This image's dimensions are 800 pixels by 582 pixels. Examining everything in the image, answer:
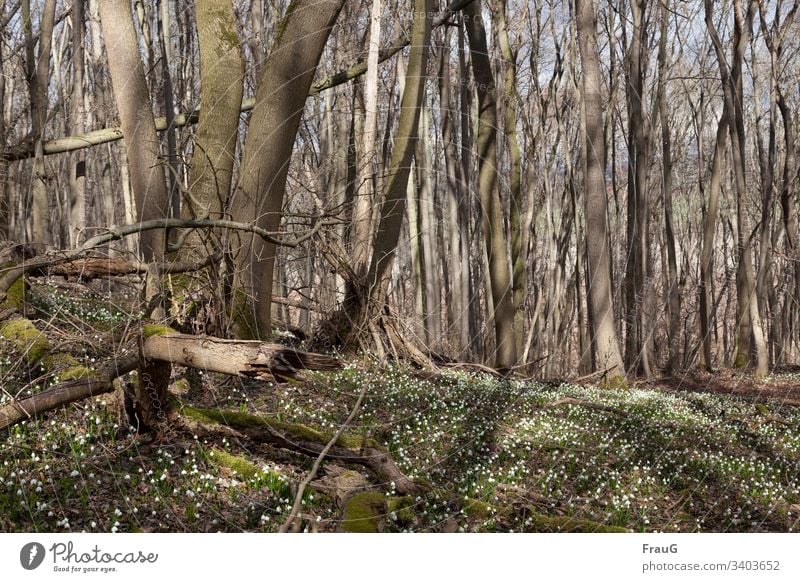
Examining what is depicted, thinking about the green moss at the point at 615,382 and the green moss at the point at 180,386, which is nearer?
the green moss at the point at 180,386

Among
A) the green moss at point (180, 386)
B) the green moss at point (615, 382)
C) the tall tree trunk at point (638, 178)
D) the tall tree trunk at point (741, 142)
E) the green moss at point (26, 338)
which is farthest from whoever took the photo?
the tall tree trunk at point (638, 178)

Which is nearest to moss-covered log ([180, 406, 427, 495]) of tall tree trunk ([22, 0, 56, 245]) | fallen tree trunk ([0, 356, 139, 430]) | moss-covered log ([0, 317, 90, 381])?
fallen tree trunk ([0, 356, 139, 430])

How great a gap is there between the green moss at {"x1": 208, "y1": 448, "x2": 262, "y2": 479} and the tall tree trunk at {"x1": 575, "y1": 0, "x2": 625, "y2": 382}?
24.1ft

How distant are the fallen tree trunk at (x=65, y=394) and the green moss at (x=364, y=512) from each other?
1854mm

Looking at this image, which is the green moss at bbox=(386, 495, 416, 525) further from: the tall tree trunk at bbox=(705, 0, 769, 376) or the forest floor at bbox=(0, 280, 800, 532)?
the tall tree trunk at bbox=(705, 0, 769, 376)

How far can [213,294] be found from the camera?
20.6 feet

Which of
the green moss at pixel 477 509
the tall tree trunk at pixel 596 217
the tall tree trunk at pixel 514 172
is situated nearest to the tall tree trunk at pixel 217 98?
the green moss at pixel 477 509

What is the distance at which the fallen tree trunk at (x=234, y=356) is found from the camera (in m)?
4.05

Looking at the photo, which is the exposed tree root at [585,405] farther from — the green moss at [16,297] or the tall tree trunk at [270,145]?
the green moss at [16,297]

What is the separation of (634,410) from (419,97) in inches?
181

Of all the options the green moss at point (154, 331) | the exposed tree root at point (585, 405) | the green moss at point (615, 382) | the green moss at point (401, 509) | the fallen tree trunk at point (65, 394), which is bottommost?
the green moss at point (615, 382)

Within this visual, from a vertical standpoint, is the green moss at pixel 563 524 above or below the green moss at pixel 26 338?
below

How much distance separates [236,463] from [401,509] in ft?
3.89

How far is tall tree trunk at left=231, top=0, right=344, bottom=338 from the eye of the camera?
6.49m
